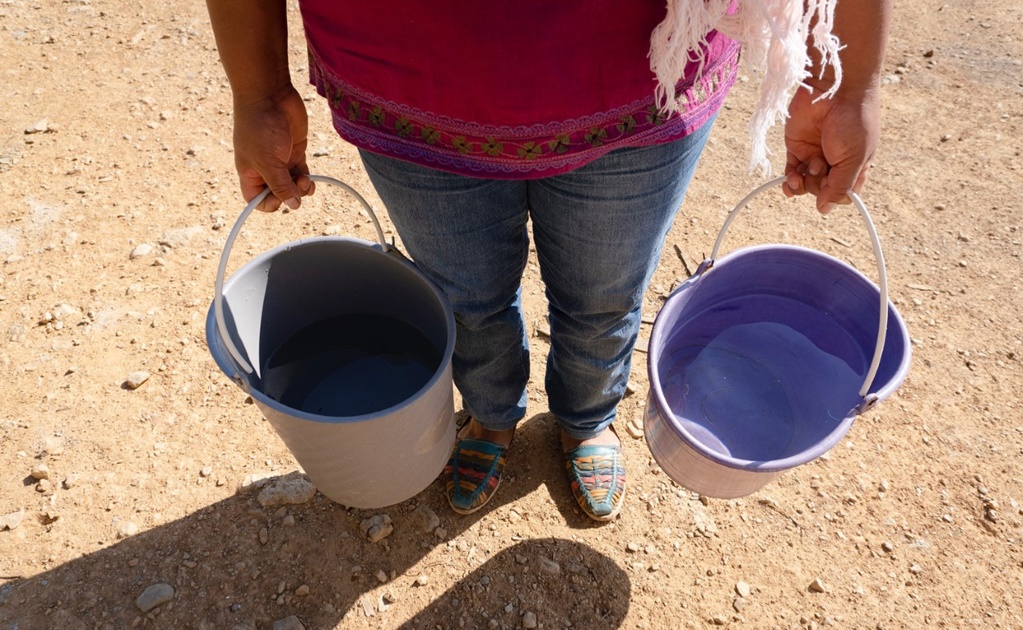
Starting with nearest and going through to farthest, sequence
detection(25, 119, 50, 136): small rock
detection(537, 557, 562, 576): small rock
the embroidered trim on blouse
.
A: the embroidered trim on blouse, detection(537, 557, 562, 576): small rock, detection(25, 119, 50, 136): small rock

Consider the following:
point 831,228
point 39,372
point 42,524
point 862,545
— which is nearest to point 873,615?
point 862,545

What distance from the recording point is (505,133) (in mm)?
985

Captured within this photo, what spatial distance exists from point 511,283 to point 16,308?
1.55 meters

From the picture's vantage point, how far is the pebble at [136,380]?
185 centimetres

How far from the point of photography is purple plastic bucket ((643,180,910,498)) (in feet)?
4.17

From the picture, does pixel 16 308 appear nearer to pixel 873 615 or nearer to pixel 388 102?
pixel 388 102

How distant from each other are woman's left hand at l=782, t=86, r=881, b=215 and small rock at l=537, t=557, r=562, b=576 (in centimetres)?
94

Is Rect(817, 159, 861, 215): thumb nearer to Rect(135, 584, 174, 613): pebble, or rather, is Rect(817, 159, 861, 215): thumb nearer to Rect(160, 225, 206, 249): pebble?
Rect(135, 584, 174, 613): pebble

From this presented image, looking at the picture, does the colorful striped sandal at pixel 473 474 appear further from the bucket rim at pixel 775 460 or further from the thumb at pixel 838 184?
the thumb at pixel 838 184

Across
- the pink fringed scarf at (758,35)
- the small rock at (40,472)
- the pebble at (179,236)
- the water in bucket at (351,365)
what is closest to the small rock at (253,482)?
the water in bucket at (351,365)

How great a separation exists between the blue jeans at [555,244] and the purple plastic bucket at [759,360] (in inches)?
4.8

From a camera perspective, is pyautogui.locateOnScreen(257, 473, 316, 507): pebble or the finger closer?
the finger

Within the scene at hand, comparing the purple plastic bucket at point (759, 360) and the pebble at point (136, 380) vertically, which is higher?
the purple plastic bucket at point (759, 360)

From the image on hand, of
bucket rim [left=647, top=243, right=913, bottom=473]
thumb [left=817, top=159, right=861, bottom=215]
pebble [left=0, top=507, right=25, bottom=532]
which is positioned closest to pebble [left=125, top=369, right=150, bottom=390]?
pebble [left=0, top=507, right=25, bottom=532]
